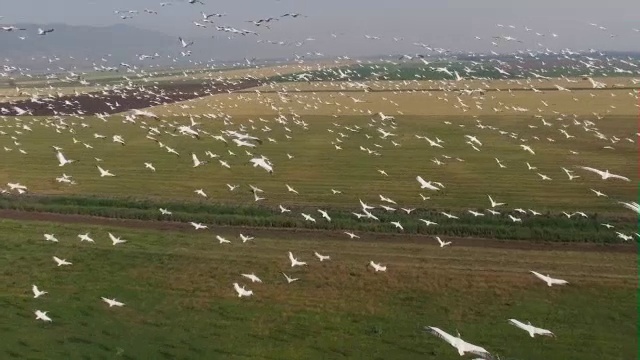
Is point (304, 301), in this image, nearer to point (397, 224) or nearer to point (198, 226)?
point (397, 224)

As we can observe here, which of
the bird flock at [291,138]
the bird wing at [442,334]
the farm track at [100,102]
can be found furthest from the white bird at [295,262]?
the farm track at [100,102]

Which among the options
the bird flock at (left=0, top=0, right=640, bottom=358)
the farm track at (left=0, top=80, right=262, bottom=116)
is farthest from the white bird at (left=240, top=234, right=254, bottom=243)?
the farm track at (left=0, top=80, right=262, bottom=116)

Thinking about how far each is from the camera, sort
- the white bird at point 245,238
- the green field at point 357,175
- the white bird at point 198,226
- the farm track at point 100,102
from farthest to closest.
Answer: the farm track at point 100,102, the green field at point 357,175, the white bird at point 198,226, the white bird at point 245,238

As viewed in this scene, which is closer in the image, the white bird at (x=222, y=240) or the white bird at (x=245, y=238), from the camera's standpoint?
the white bird at (x=222, y=240)

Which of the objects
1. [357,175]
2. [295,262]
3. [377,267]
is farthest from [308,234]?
[357,175]

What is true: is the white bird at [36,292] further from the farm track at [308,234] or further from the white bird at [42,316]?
the farm track at [308,234]

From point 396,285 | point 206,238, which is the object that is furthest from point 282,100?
point 396,285

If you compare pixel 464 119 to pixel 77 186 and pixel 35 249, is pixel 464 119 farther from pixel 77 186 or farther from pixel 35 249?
pixel 35 249
